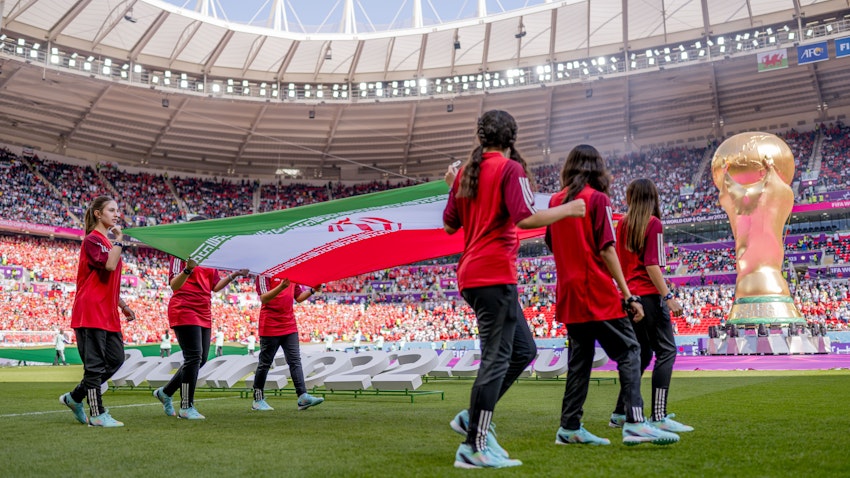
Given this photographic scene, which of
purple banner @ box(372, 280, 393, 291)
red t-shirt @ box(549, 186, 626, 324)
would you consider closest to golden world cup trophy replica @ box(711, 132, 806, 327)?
red t-shirt @ box(549, 186, 626, 324)

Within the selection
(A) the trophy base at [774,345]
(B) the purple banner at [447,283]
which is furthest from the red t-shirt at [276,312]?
(B) the purple banner at [447,283]

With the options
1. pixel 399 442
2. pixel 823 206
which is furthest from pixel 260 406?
pixel 823 206

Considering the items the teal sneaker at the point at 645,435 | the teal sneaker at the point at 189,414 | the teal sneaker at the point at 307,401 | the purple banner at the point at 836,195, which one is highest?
the purple banner at the point at 836,195

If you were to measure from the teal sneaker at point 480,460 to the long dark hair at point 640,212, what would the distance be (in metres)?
2.02

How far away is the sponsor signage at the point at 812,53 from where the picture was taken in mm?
28000

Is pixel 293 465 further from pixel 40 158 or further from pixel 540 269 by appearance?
pixel 40 158

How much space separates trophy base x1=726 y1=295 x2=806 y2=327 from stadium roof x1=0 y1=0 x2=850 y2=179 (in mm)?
14811

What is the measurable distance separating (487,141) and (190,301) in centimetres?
393

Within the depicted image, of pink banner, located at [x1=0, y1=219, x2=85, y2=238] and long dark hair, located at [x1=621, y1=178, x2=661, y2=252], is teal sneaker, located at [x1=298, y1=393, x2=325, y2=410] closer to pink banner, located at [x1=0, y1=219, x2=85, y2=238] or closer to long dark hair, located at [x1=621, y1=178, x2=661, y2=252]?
long dark hair, located at [x1=621, y1=178, x2=661, y2=252]

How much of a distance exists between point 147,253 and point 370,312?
13402 mm

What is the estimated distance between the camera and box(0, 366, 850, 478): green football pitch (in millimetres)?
3393

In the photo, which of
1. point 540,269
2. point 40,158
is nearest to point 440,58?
point 540,269

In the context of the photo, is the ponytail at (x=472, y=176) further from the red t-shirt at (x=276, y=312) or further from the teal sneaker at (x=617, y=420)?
the red t-shirt at (x=276, y=312)

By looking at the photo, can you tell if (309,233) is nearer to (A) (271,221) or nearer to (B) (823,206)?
(A) (271,221)
